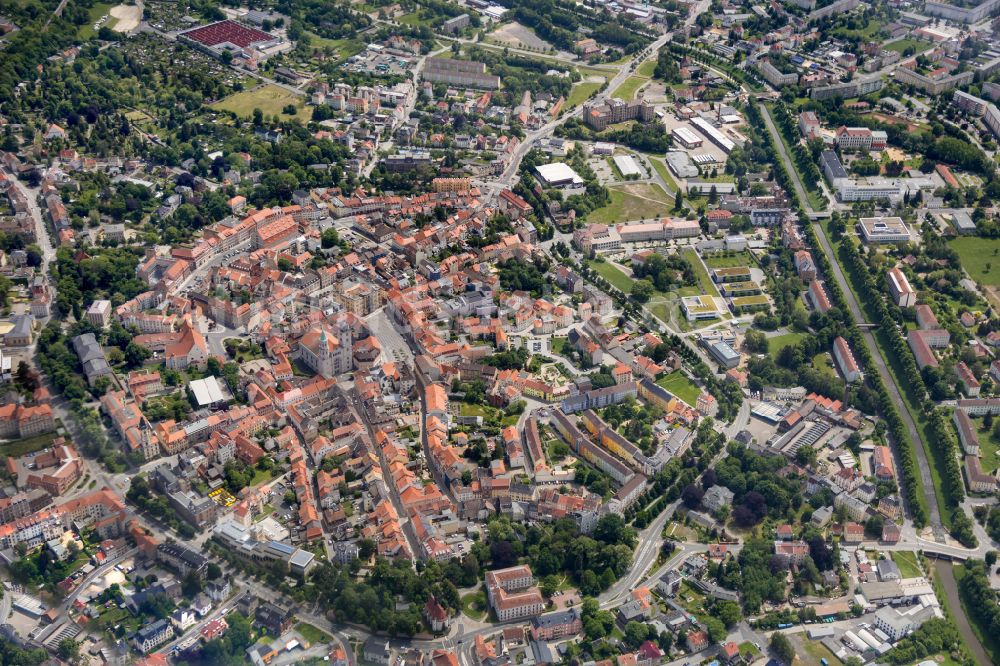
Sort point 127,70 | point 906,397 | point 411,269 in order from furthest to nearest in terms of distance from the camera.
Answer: point 127,70 → point 411,269 → point 906,397

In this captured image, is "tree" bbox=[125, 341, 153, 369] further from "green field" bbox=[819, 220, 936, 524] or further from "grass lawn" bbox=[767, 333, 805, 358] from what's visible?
"green field" bbox=[819, 220, 936, 524]

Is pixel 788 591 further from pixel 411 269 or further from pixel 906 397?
pixel 411 269

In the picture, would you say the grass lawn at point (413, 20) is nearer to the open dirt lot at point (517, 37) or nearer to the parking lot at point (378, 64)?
the open dirt lot at point (517, 37)

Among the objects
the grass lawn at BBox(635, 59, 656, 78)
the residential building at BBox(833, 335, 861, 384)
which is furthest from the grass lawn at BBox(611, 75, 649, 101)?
the residential building at BBox(833, 335, 861, 384)

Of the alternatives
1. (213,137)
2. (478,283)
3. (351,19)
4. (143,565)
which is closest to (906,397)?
(478,283)

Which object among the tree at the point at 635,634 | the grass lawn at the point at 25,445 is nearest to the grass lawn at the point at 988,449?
the tree at the point at 635,634
